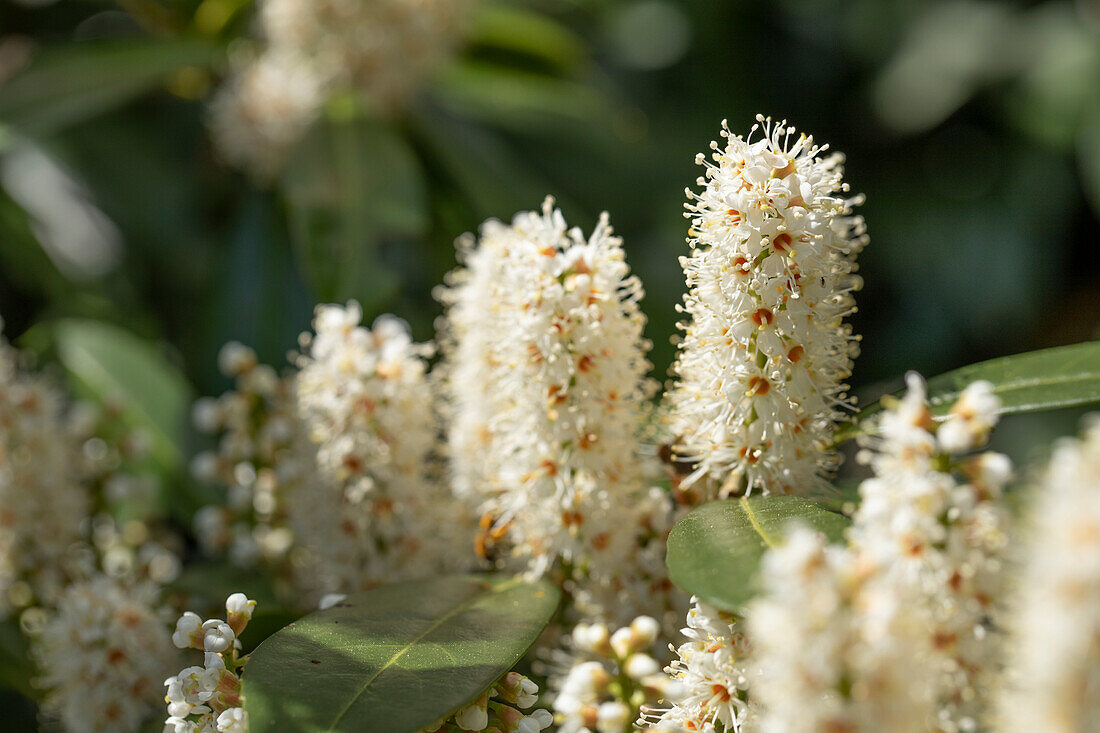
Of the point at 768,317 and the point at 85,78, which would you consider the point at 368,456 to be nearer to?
the point at 768,317

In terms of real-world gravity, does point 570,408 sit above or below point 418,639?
above

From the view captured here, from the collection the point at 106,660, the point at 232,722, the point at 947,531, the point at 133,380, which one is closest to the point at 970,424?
the point at 947,531

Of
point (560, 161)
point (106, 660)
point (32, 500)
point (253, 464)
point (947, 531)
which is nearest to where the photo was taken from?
point (947, 531)

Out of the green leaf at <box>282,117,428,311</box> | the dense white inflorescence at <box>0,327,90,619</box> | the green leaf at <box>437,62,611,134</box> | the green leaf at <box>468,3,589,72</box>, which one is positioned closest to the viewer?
the dense white inflorescence at <box>0,327,90,619</box>

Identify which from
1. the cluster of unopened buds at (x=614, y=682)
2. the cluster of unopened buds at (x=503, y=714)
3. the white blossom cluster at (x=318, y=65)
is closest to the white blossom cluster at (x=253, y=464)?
the cluster of unopened buds at (x=503, y=714)

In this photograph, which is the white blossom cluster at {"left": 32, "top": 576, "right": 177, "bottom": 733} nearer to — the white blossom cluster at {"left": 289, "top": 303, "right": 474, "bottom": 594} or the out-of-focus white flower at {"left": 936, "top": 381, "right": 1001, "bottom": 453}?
the white blossom cluster at {"left": 289, "top": 303, "right": 474, "bottom": 594}

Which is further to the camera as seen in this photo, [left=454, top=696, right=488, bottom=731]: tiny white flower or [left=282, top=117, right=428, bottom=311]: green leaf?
[left=282, top=117, right=428, bottom=311]: green leaf

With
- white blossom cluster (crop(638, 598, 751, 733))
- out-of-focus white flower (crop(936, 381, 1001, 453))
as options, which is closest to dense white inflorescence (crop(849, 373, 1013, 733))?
out-of-focus white flower (crop(936, 381, 1001, 453))
